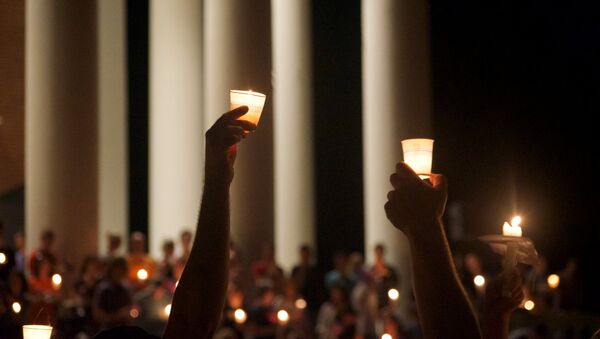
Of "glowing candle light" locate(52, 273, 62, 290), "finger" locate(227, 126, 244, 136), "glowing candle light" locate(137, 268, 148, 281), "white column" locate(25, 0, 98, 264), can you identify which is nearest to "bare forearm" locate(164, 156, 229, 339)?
"finger" locate(227, 126, 244, 136)

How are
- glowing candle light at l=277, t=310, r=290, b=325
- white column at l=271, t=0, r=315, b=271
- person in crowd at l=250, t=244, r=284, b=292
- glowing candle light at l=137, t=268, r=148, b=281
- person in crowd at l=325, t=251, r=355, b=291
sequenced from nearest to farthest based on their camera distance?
glowing candle light at l=277, t=310, r=290, b=325 → glowing candle light at l=137, t=268, r=148, b=281 → person in crowd at l=250, t=244, r=284, b=292 → person in crowd at l=325, t=251, r=355, b=291 → white column at l=271, t=0, r=315, b=271

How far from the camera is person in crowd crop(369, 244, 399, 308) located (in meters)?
63.1

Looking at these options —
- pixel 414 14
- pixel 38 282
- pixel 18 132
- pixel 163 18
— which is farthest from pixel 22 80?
pixel 38 282

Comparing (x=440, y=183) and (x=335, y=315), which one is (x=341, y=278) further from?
(x=440, y=183)

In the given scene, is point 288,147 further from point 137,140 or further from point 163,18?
point 137,140

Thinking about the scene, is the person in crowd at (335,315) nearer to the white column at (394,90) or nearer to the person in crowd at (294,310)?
the person in crowd at (294,310)

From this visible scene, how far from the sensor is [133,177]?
11869cm

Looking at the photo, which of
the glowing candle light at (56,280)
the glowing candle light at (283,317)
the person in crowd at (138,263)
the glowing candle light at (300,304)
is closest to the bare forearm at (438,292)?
the glowing candle light at (56,280)

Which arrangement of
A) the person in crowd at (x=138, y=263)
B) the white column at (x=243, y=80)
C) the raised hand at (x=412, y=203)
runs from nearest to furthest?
the raised hand at (x=412, y=203), the person in crowd at (x=138, y=263), the white column at (x=243, y=80)

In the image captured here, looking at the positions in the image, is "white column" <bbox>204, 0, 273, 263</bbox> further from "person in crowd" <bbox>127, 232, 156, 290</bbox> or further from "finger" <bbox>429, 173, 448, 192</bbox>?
"finger" <bbox>429, 173, 448, 192</bbox>

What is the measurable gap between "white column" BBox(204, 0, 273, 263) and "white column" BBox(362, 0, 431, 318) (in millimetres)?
10728

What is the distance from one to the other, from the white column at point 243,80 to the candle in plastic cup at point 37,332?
54231mm

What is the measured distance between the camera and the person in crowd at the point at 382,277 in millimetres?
63094

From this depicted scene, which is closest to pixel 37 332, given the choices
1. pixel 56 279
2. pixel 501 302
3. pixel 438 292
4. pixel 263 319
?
pixel 501 302
